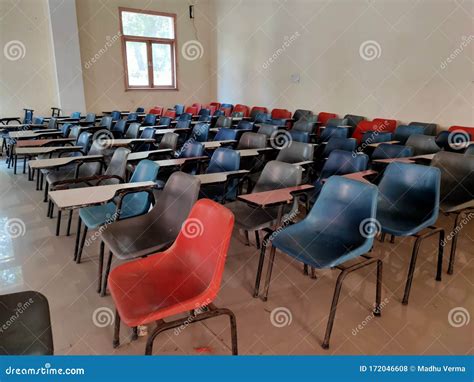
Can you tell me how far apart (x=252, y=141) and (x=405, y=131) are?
7.57ft

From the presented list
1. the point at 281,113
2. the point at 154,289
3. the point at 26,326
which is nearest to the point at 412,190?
the point at 154,289

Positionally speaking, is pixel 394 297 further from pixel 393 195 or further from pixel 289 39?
pixel 289 39

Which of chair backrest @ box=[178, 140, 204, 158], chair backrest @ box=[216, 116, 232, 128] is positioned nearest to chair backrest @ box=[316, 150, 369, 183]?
chair backrest @ box=[178, 140, 204, 158]

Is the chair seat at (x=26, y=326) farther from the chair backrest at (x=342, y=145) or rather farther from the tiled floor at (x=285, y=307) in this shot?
the chair backrest at (x=342, y=145)

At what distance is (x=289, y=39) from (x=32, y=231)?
5.91 m

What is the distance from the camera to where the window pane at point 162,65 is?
8.86m

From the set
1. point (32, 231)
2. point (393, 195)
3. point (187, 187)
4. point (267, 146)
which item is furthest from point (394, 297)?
point (32, 231)

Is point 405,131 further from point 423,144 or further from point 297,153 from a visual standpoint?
point 297,153

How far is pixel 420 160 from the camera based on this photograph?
3.26 metres

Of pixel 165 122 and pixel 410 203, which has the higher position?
pixel 165 122

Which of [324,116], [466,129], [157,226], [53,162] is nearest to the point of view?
[157,226]

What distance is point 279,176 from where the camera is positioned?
→ 2.69 m

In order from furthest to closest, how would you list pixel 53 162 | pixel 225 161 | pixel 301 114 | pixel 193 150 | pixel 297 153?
pixel 301 114, pixel 193 150, pixel 297 153, pixel 53 162, pixel 225 161

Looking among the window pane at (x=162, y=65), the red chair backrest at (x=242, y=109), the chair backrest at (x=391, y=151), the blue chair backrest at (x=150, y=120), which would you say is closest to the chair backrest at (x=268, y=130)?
the chair backrest at (x=391, y=151)
